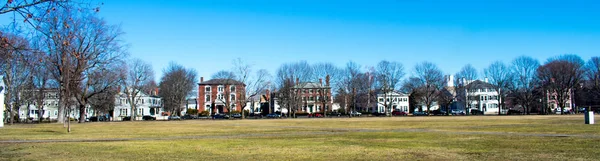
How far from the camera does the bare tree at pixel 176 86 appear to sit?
10356 cm

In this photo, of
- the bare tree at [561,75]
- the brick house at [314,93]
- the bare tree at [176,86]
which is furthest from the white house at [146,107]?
the bare tree at [561,75]

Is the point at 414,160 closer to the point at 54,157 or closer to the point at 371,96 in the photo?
the point at 54,157

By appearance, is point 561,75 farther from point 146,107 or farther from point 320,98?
point 146,107

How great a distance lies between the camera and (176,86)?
10412cm

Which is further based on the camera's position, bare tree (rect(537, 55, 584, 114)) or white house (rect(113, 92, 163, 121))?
white house (rect(113, 92, 163, 121))

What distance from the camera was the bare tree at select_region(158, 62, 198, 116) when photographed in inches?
4077

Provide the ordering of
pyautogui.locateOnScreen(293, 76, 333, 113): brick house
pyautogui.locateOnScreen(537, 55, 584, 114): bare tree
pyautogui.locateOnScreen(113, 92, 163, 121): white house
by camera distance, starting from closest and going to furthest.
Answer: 1. pyautogui.locateOnScreen(537, 55, 584, 114): bare tree
2. pyautogui.locateOnScreen(293, 76, 333, 113): brick house
3. pyautogui.locateOnScreen(113, 92, 163, 121): white house

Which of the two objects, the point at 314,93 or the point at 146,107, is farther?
the point at 146,107

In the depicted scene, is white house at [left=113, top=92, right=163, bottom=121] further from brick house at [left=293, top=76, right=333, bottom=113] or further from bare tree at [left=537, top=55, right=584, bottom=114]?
bare tree at [left=537, top=55, right=584, bottom=114]

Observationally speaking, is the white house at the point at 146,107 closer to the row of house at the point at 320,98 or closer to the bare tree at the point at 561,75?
the row of house at the point at 320,98

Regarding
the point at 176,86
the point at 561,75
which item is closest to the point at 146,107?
the point at 176,86

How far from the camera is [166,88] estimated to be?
11500 cm

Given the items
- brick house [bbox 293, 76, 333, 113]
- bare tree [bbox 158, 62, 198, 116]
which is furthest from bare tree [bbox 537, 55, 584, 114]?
bare tree [bbox 158, 62, 198, 116]

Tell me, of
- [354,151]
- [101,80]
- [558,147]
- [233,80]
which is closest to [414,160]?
[354,151]
